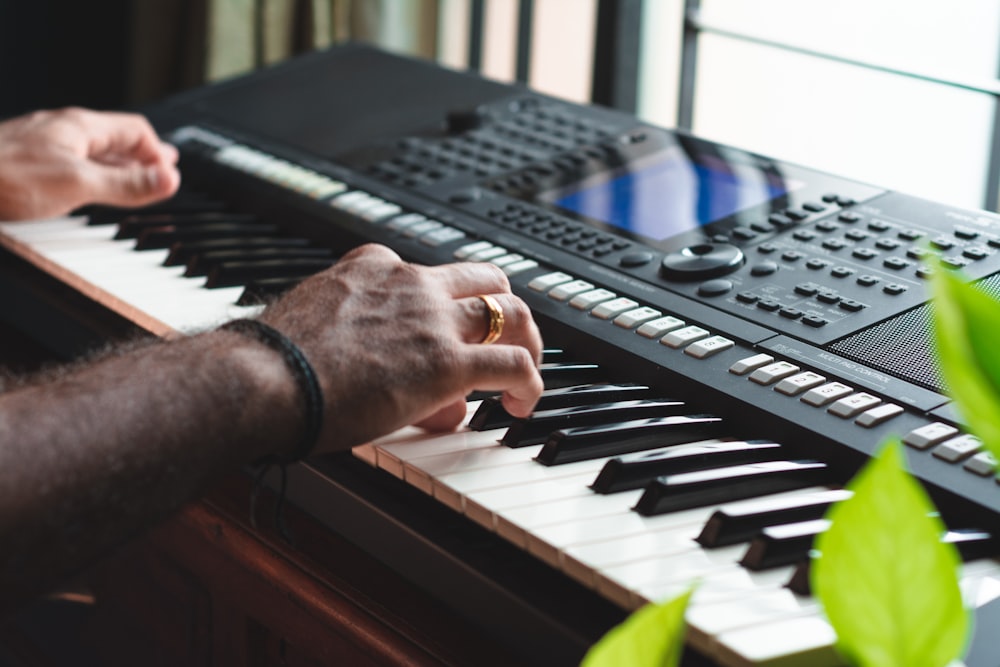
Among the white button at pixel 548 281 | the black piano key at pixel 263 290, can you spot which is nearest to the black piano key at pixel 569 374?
the white button at pixel 548 281

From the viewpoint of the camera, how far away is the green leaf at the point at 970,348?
403 millimetres

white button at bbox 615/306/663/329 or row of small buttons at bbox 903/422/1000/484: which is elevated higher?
white button at bbox 615/306/663/329

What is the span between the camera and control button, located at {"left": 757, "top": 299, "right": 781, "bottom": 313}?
975 millimetres

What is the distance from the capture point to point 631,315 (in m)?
1.00

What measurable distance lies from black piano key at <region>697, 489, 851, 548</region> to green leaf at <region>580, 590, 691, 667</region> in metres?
0.31

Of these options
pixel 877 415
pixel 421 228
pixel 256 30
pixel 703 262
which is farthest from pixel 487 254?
pixel 256 30

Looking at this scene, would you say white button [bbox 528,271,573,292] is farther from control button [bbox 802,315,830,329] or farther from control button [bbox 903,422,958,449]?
control button [bbox 903,422,958,449]

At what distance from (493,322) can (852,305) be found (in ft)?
0.96

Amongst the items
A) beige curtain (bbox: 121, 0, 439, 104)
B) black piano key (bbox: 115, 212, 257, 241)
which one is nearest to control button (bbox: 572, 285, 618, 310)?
black piano key (bbox: 115, 212, 257, 241)

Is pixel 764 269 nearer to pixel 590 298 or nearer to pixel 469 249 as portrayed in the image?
pixel 590 298

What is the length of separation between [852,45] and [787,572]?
1635mm

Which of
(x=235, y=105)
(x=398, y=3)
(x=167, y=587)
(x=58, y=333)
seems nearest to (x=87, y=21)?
(x=398, y=3)

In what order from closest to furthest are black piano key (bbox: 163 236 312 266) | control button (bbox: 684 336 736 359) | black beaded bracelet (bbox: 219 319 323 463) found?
1. black beaded bracelet (bbox: 219 319 323 463)
2. control button (bbox: 684 336 736 359)
3. black piano key (bbox: 163 236 312 266)

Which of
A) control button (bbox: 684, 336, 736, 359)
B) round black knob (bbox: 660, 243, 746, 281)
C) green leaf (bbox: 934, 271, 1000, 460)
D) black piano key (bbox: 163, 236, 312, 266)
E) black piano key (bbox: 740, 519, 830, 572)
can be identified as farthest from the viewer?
black piano key (bbox: 163, 236, 312, 266)
